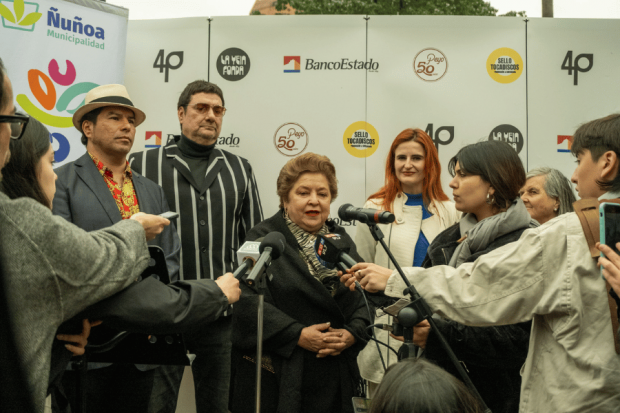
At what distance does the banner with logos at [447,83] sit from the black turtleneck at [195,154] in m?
1.42

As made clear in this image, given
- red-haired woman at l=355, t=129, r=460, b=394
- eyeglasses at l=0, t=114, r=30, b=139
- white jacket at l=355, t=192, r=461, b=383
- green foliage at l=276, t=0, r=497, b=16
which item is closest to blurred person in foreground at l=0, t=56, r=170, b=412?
eyeglasses at l=0, t=114, r=30, b=139

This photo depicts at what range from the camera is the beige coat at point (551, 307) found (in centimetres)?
180

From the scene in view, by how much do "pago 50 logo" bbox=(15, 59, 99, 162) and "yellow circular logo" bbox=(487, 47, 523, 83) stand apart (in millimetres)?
3322

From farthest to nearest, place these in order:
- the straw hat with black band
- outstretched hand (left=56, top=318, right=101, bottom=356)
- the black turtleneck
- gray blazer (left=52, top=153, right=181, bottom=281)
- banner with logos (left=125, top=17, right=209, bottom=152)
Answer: banner with logos (left=125, top=17, right=209, bottom=152) → the black turtleneck → the straw hat with black band → gray blazer (left=52, top=153, right=181, bottom=281) → outstretched hand (left=56, top=318, right=101, bottom=356)

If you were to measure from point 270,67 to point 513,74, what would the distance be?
2056 mm

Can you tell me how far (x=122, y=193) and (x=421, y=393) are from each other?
2.52 m

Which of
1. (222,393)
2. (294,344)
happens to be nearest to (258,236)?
(294,344)

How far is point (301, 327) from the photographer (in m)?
2.98

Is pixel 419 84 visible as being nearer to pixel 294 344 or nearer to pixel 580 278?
pixel 294 344

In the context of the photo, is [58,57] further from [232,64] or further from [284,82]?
[284,82]

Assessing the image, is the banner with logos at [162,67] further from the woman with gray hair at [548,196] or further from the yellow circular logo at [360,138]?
the woman with gray hair at [548,196]

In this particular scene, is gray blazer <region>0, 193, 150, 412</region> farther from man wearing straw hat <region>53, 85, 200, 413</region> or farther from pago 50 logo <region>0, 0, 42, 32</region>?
pago 50 logo <region>0, 0, 42, 32</region>

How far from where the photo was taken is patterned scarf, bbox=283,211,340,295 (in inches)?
122

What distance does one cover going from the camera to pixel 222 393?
3561 millimetres
